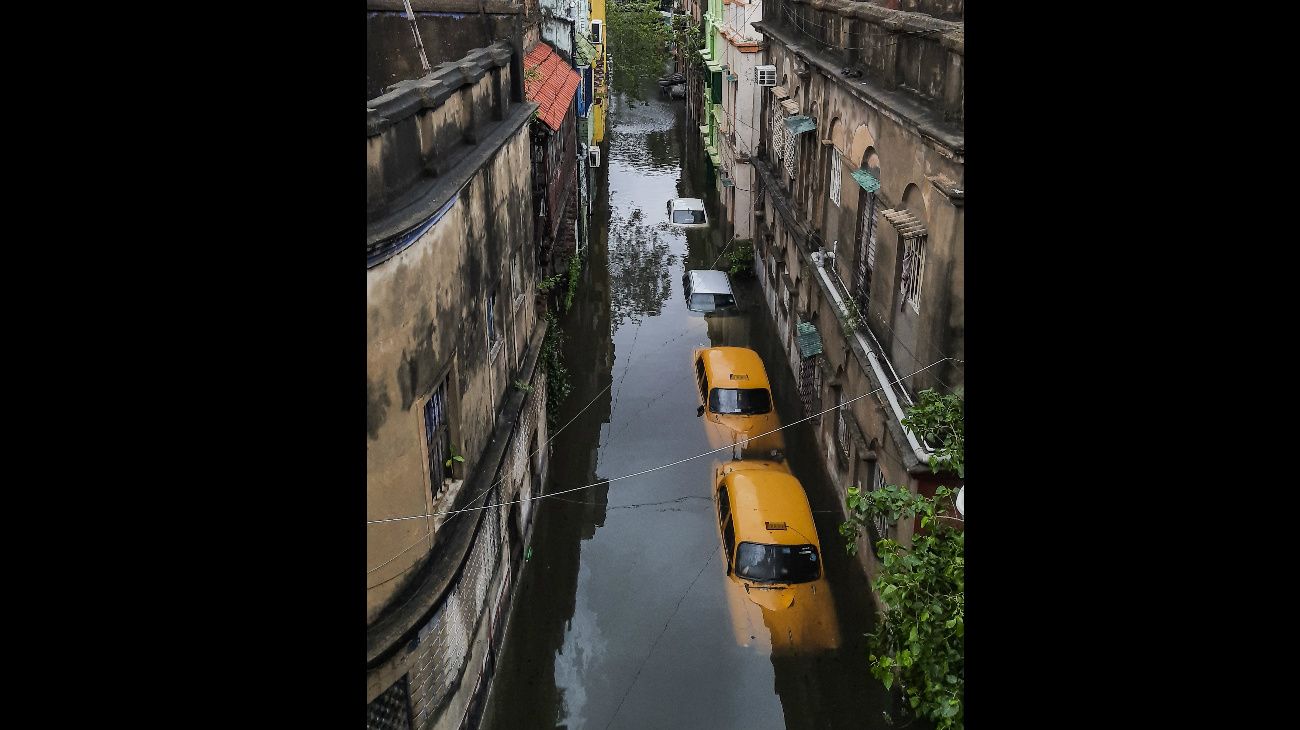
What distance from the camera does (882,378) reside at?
1377 cm

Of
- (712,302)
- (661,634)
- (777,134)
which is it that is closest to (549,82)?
(777,134)

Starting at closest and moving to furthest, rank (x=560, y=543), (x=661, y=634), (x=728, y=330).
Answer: (x=661, y=634) < (x=560, y=543) < (x=728, y=330)

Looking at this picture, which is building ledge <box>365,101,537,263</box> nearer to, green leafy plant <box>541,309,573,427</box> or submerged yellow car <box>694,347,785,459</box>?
green leafy plant <box>541,309,573,427</box>

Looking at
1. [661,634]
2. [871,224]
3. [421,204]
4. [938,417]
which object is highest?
[421,204]

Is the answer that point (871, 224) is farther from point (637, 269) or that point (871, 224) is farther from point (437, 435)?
point (637, 269)

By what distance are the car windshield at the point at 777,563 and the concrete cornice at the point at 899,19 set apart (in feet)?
22.1

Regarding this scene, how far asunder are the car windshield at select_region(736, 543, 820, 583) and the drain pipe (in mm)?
2505

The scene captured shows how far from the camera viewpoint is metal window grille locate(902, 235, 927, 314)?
40.8 feet

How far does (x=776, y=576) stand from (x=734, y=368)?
21.0ft
